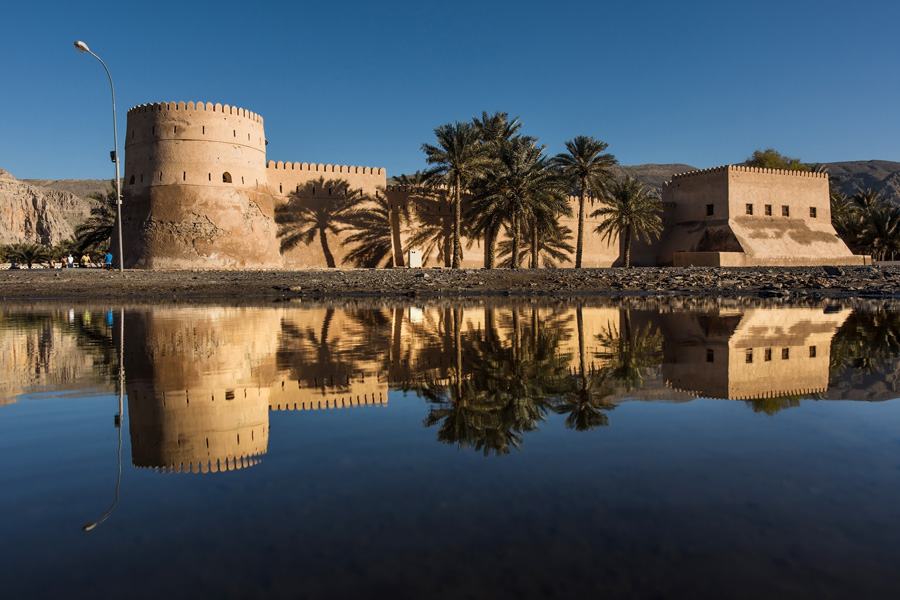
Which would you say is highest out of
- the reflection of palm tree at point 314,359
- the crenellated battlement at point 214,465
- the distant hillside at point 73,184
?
the distant hillside at point 73,184

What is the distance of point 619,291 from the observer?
54.6 feet

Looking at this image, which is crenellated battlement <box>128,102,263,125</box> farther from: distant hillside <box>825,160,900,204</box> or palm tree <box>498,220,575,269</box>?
distant hillside <box>825,160,900,204</box>

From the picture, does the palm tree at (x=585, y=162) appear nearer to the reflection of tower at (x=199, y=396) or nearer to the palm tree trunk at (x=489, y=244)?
the palm tree trunk at (x=489, y=244)

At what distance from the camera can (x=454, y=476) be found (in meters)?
2.40

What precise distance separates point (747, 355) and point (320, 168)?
74.0 feet

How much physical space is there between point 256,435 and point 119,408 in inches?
48.0

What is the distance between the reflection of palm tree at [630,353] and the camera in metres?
4.53

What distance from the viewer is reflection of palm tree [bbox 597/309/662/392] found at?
4527mm

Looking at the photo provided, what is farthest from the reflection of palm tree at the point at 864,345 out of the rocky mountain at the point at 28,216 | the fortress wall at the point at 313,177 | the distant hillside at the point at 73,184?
the distant hillside at the point at 73,184

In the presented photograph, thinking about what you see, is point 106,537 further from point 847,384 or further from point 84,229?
point 84,229

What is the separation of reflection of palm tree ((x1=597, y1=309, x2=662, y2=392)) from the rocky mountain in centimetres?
7699

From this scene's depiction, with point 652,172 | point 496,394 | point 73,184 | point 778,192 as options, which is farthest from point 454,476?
point 73,184

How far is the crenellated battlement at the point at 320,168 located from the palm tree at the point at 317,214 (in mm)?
423

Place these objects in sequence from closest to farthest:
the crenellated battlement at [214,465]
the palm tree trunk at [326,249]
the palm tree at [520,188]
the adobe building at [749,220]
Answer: the crenellated battlement at [214,465], the palm tree at [520,188], the palm tree trunk at [326,249], the adobe building at [749,220]
